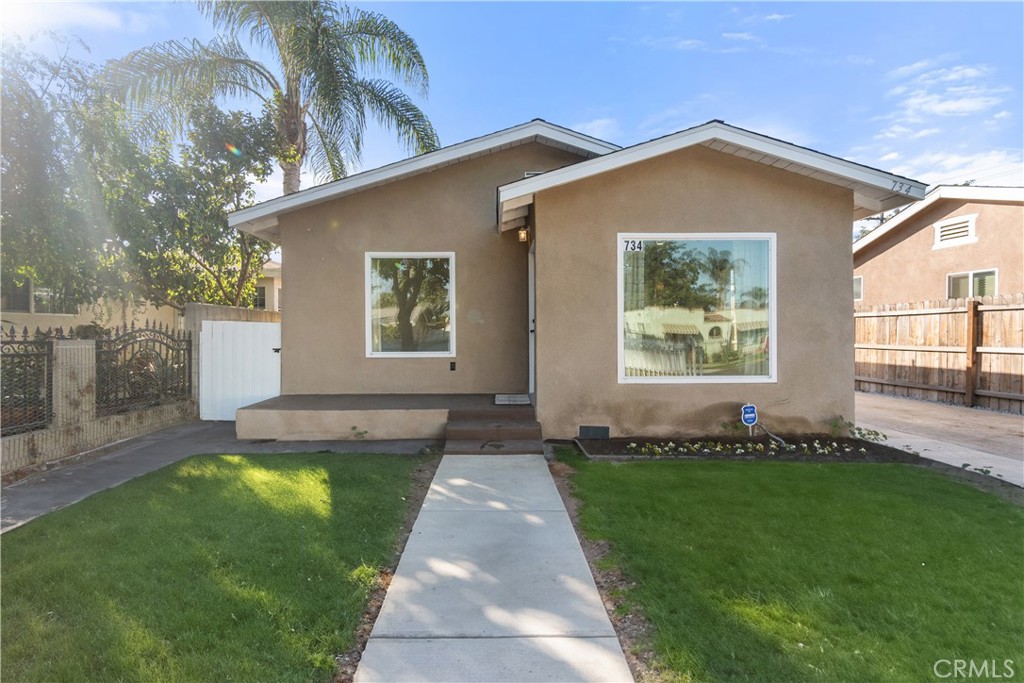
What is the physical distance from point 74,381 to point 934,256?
18455 mm

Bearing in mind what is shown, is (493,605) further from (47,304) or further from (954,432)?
(47,304)

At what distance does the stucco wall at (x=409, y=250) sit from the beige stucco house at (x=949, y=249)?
34.7 ft

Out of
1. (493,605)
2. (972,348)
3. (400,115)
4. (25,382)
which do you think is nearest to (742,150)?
(493,605)

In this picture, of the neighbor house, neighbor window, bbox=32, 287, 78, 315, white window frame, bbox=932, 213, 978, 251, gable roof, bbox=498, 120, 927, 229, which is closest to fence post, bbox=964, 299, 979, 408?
white window frame, bbox=932, 213, 978, 251

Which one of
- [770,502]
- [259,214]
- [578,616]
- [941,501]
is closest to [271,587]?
[578,616]

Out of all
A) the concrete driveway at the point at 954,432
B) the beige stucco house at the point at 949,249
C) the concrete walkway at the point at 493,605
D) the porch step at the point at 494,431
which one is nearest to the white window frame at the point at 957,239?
the beige stucco house at the point at 949,249

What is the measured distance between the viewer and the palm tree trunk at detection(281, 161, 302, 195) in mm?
12719

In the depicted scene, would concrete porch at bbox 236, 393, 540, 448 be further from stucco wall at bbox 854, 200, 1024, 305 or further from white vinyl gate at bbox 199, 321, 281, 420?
stucco wall at bbox 854, 200, 1024, 305

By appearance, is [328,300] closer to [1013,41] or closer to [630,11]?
[630,11]

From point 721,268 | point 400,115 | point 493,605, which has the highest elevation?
point 400,115

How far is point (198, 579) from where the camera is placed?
10.5ft

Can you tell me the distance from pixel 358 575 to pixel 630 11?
411 inches

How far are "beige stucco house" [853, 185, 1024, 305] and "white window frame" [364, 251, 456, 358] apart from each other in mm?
11355

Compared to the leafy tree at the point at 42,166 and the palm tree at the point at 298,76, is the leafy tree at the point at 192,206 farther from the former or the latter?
the leafy tree at the point at 42,166
